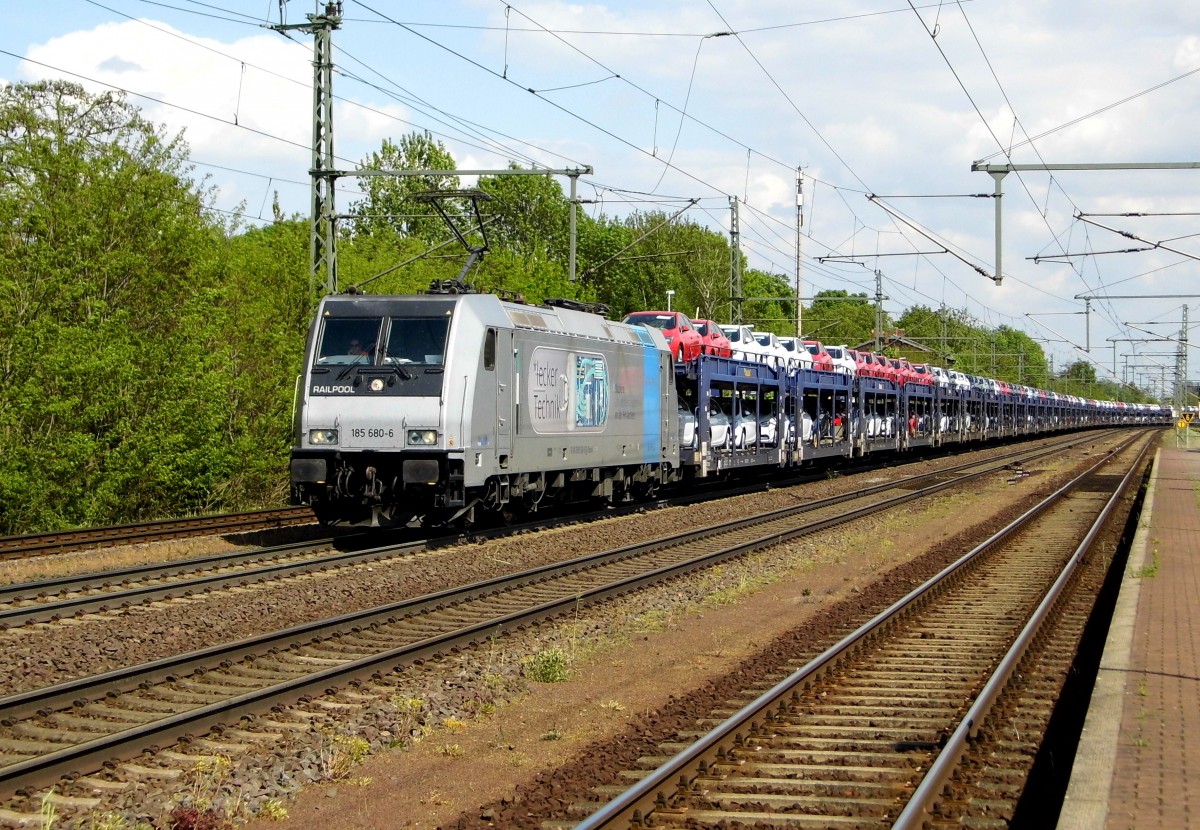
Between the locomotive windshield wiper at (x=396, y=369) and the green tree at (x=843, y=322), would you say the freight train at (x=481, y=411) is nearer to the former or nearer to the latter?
the locomotive windshield wiper at (x=396, y=369)

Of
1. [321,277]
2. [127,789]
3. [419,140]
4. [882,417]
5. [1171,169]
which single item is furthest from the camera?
[419,140]

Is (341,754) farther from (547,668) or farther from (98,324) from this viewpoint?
(98,324)

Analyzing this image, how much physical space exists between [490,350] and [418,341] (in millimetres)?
1032

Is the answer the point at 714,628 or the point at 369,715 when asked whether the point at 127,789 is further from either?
the point at 714,628

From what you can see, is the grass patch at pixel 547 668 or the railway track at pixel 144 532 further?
the railway track at pixel 144 532

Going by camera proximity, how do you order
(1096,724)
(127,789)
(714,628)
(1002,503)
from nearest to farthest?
(127,789), (1096,724), (714,628), (1002,503)

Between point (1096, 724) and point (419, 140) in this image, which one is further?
point (419, 140)

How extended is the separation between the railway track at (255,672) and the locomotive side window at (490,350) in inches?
121

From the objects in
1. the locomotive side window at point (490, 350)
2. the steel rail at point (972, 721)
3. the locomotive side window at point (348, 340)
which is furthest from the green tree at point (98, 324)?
the steel rail at point (972, 721)

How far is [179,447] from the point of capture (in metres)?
21.4

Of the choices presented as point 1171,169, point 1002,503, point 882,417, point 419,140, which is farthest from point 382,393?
point 419,140

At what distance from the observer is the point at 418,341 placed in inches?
674

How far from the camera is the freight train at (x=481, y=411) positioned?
55.4 feet

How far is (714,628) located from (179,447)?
12.1m
